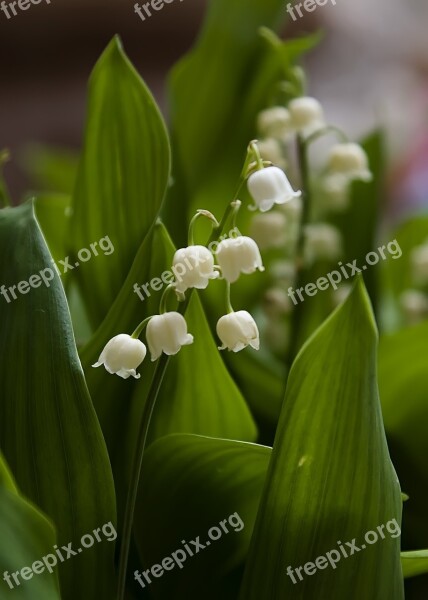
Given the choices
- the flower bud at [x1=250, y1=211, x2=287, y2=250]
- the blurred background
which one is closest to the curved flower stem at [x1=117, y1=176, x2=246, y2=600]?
the flower bud at [x1=250, y1=211, x2=287, y2=250]

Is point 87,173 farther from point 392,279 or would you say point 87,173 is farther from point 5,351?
point 392,279

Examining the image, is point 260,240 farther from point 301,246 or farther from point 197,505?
point 197,505

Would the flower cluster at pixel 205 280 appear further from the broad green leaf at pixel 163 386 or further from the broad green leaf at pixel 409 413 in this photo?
the broad green leaf at pixel 409 413

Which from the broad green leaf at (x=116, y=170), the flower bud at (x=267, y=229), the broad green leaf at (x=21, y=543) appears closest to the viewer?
the broad green leaf at (x=21, y=543)

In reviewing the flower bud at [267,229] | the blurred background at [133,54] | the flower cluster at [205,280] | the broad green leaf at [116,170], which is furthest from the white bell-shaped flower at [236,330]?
the blurred background at [133,54]

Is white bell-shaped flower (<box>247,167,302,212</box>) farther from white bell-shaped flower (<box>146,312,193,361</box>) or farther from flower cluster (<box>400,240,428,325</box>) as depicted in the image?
flower cluster (<box>400,240,428,325</box>)

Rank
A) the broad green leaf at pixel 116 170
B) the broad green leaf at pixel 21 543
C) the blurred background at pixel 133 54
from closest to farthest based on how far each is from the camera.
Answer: the broad green leaf at pixel 21 543, the broad green leaf at pixel 116 170, the blurred background at pixel 133 54

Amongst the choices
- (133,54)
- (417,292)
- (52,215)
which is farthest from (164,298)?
(133,54)
